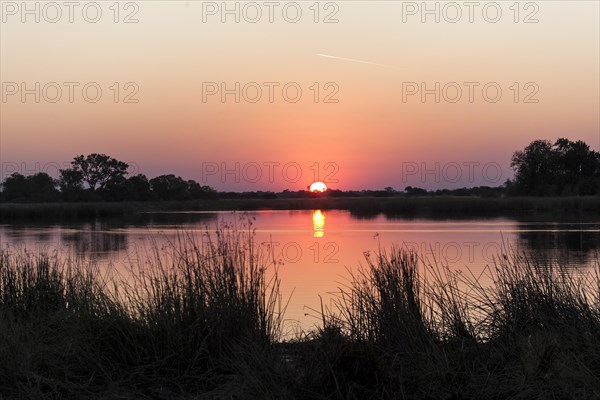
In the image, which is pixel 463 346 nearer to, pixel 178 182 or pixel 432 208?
pixel 432 208

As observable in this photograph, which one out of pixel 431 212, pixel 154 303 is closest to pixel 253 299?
pixel 154 303

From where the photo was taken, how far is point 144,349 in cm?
531

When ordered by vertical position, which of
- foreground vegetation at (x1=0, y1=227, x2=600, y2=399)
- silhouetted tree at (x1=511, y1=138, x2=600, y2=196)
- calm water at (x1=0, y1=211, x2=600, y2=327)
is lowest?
calm water at (x1=0, y1=211, x2=600, y2=327)

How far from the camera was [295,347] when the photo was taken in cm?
525

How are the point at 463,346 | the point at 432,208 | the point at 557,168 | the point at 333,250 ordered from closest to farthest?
the point at 463,346
the point at 333,250
the point at 432,208
the point at 557,168

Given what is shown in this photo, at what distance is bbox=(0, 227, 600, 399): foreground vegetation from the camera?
450cm

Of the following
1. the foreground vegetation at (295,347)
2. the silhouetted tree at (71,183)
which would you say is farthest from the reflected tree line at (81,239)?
the silhouetted tree at (71,183)

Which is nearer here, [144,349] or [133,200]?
[144,349]

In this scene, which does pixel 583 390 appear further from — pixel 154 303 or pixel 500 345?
pixel 154 303

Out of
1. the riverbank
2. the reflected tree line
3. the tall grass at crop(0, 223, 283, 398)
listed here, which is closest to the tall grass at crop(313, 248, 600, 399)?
the tall grass at crop(0, 223, 283, 398)

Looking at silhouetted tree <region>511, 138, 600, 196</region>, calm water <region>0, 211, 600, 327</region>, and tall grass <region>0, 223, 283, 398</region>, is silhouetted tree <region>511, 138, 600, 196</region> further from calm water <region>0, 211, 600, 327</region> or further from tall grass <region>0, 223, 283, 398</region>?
tall grass <region>0, 223, 283, 398</region>

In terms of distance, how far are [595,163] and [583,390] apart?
271 ft

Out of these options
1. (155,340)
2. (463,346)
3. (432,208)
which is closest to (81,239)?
(155,340)

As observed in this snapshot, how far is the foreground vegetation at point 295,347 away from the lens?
450 centimetres
